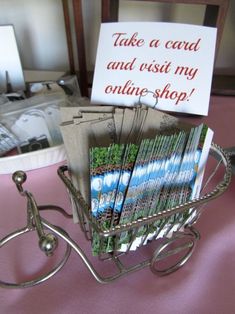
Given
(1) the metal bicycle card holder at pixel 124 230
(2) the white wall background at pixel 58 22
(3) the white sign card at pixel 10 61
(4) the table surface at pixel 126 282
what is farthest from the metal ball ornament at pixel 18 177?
(2) the white wall background at pixel 58 22

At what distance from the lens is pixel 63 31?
83 centimetres

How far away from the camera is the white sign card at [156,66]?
0.46 metres

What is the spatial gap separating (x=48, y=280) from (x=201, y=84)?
1.23 ft

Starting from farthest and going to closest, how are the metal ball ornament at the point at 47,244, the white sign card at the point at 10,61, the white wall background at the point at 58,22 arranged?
the white wall background at the point at 58,22
the white sign card at the point at 10,61
the metal ball ornament at the point at 47,244

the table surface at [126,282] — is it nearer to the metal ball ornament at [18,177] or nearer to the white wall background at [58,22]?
the metal ball ornament at [18,177]

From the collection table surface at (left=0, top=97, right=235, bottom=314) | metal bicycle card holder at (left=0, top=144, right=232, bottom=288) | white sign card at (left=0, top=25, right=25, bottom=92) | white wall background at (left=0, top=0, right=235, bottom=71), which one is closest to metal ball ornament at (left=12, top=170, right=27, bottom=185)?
metal bicycle card holder at (left=0, top=144, right=232, bottom=288)

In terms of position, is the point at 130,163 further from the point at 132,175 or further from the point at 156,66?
the point at 156,66

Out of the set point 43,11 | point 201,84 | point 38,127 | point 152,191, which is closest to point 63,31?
point 43,11

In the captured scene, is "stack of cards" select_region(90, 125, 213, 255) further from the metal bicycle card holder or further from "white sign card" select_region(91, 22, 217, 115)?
"white sign card" select_region(91, 22, 217, 115)

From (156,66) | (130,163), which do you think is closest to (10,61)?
(156,66)

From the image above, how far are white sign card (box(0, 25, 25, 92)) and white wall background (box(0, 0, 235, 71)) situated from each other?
0.22 metres

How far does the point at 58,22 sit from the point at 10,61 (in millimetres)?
247

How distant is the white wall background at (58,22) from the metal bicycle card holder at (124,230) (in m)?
0.54

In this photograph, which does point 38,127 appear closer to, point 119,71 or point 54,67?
point 119,71
